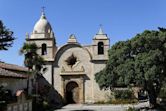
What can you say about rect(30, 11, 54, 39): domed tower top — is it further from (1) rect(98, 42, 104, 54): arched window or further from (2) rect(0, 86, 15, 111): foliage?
(2) rect(0, 86, 15, 111): foliage

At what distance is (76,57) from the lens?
51094 mm

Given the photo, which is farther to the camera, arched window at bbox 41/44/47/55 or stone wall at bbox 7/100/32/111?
arched window at bbox 41/44/47/55

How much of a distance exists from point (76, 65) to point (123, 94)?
7.51 m

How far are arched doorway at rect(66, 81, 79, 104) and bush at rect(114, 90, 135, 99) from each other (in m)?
5.47

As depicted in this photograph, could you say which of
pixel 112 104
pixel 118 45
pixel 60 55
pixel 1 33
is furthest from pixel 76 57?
pixel 1 33

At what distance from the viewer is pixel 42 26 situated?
172ft

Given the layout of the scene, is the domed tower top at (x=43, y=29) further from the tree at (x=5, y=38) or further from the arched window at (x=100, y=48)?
the tree at (x=5, y=38)

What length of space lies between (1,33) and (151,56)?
13240 millimetres

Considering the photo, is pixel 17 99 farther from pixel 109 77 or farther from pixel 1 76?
pixel 109 77

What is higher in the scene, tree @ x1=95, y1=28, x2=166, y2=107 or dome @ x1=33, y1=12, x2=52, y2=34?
dome @ x1=33, y1=12, x2=52, y2=34

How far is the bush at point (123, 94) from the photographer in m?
48.9

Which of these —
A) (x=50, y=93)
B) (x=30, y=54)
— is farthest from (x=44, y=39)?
(x=30, y=54)

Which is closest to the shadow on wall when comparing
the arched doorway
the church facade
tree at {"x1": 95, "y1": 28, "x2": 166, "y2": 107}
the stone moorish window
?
the church facade

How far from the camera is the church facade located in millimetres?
50531
